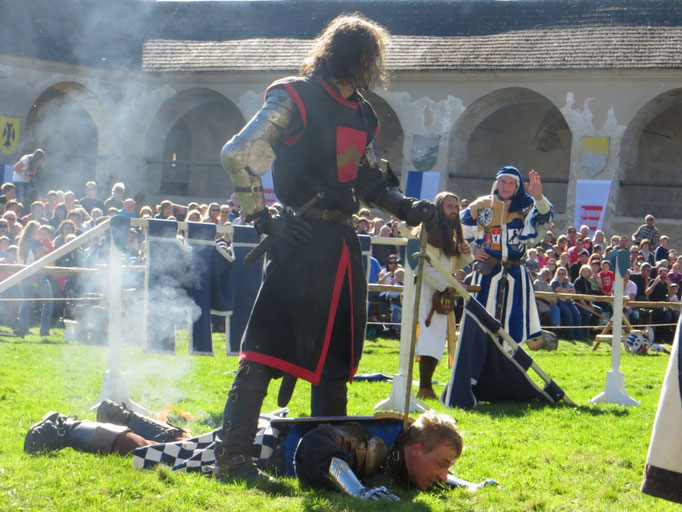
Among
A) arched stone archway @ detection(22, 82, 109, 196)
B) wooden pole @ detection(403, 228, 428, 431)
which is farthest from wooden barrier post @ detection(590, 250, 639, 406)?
arched stone archway @ detection(22, 82, 109, 196)

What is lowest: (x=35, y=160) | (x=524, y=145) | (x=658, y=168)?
(x=35, y=160)

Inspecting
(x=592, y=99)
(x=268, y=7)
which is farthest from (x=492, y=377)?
(x=268, y=7)

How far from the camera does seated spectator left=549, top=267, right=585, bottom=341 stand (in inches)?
622

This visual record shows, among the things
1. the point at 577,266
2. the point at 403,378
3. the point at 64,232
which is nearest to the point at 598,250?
the point at 577,266

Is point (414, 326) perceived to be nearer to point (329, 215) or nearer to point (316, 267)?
point (316, 267)

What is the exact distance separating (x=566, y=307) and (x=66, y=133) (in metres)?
21.0

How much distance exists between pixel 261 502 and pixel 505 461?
1880 millimetres

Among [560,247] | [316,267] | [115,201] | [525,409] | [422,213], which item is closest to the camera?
[316,267]

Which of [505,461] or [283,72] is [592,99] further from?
[505,461]

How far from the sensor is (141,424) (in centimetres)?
546

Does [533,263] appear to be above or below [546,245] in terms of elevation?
below

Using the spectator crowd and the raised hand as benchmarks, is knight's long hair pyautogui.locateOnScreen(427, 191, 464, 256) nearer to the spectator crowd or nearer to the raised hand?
the raised hand

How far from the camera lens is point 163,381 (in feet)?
28.3

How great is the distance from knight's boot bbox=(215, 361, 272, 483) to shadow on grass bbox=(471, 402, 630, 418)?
3119 millimetres
